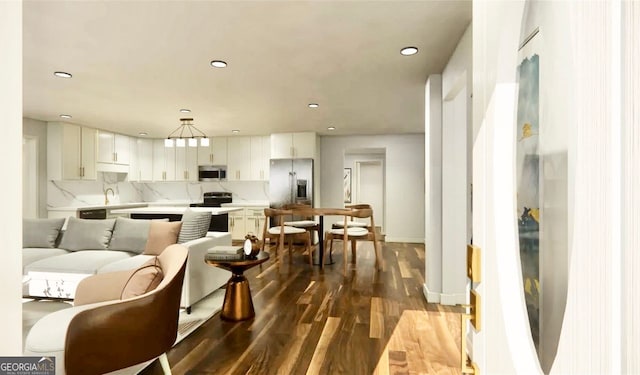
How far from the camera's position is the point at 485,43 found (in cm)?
86

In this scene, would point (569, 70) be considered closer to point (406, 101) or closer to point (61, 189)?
point (406, 101)

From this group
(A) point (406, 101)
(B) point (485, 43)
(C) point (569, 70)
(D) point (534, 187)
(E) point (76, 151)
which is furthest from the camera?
(E) point (76, 151)

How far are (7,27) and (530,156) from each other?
100cm

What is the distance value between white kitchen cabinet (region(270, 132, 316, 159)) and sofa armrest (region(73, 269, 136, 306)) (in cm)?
507

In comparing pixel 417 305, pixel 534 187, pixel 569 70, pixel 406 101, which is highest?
pixel 406 101

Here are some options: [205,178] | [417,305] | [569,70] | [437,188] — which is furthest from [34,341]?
[205,178]

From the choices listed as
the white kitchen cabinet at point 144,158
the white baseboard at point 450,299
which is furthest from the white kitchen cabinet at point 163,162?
the white baseboard at point 450,299

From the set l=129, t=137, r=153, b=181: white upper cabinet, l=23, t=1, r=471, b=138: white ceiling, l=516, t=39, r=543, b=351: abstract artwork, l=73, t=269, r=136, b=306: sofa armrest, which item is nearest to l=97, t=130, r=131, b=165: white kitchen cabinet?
l=129, t=137, r=153, b=181: white upper cabinet

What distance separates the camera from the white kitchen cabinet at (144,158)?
7.83m

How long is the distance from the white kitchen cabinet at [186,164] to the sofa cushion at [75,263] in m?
4.42

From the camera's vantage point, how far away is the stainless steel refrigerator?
6.96m

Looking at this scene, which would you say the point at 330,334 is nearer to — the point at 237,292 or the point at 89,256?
the point at 237,292

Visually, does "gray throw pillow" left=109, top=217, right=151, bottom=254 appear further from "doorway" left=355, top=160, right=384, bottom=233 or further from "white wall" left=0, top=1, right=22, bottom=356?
"doorway" left=355, top=160, right=384, bottom=233

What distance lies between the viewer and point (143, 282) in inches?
75.4
